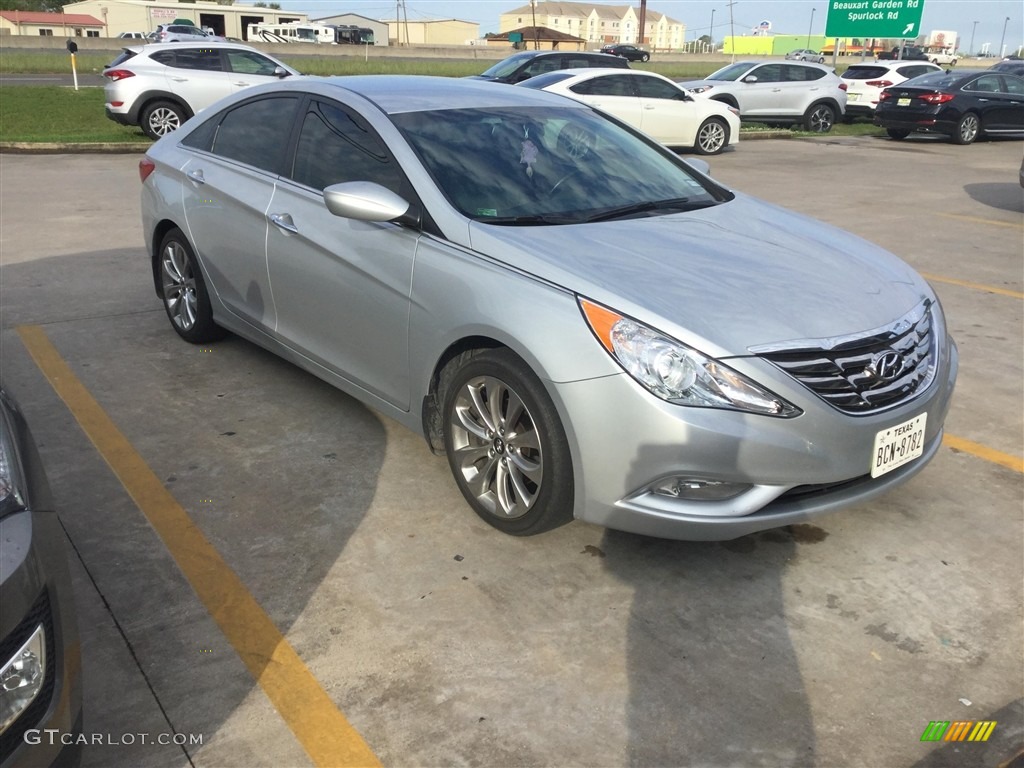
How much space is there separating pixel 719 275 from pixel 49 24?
298ft

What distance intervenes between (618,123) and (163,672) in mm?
3474

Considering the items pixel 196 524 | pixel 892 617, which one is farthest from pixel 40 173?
pixel 892 617

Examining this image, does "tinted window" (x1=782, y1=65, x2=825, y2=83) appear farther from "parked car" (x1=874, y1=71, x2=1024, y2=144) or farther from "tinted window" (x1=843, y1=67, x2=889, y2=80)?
"tinted window" (x1=843, y1=67, x2=889, y2=80)

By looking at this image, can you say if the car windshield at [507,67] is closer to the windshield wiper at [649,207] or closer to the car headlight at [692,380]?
the windshield wiper at [649,207]

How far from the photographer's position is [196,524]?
3.68m

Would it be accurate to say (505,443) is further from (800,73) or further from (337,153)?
(800,73)

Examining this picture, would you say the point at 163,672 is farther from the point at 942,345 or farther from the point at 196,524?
the point at 942,345

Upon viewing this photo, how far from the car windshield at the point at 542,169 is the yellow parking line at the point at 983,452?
1.63 metres

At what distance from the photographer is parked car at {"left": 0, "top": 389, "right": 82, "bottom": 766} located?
193cm

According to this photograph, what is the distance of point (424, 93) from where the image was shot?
177 inches

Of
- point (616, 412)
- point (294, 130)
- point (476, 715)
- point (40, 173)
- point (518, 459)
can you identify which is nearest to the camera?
point (476, 715)

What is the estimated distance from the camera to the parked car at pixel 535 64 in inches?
674

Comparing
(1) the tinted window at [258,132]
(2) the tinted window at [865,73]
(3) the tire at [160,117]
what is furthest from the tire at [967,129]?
(1) the tinted window at [258,132]

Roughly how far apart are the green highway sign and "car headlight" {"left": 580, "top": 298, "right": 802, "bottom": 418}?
28.8 m
